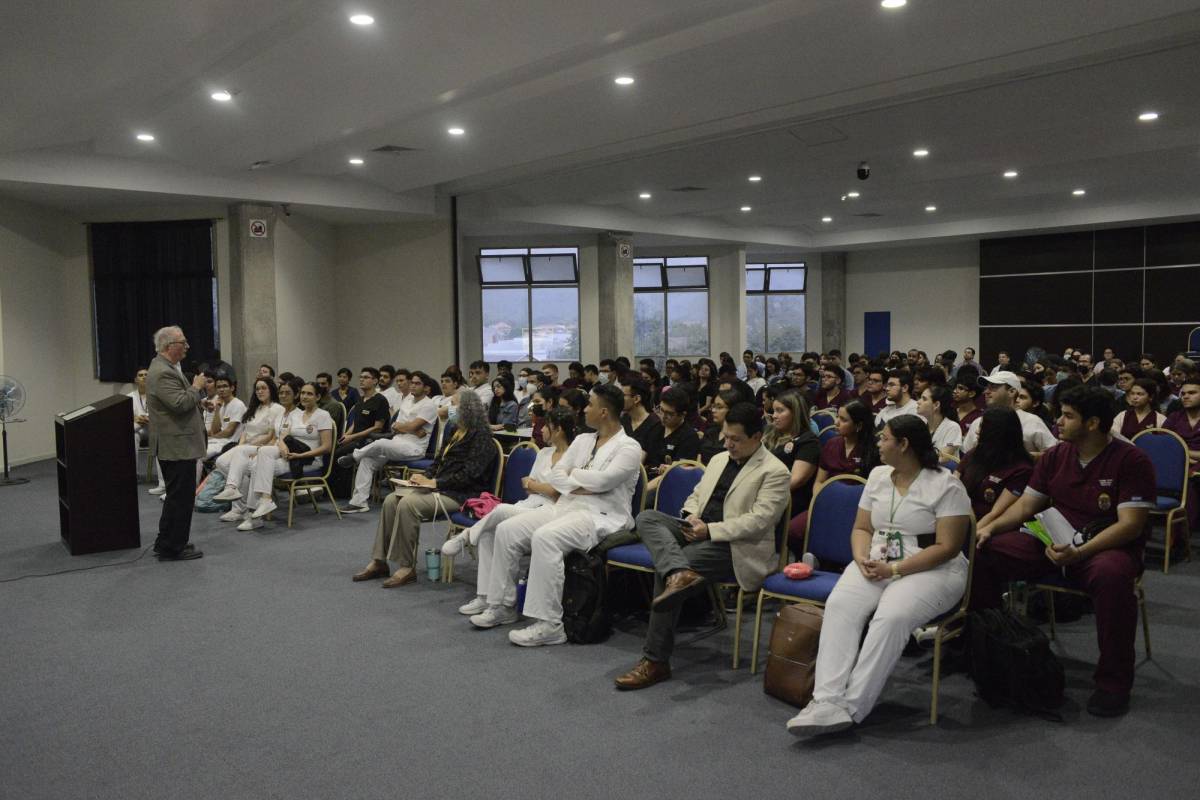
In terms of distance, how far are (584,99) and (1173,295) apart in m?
14.0

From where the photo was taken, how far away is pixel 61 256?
1272cm

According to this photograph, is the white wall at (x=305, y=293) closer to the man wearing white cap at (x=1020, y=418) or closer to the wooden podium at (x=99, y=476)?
the wooden podium at (x=99, y=476)

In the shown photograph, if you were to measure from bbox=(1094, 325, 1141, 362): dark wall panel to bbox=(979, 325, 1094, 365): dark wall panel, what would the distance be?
0.53 feet

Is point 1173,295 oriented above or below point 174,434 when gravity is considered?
above

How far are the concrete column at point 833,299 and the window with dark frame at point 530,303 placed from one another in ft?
22.1

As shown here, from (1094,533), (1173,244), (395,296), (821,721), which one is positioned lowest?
(821,721)

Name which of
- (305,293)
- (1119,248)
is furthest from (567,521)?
(1119,248)

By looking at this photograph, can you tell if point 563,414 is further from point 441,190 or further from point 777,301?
point 777,301

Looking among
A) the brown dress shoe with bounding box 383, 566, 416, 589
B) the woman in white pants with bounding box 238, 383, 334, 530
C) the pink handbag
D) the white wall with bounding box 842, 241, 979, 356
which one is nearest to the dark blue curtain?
the woman in white pants with bounding box 238, 383, 334, 530

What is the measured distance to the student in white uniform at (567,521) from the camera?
477 centimetres

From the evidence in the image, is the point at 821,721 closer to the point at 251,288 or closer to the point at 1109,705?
the point at 1109,705

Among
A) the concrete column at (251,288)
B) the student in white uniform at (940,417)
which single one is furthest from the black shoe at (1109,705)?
the concrete column at (251,288)

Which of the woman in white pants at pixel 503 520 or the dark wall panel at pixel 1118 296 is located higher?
the dark wall panel at pixel 1118 296

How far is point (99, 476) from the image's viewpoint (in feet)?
22.6
